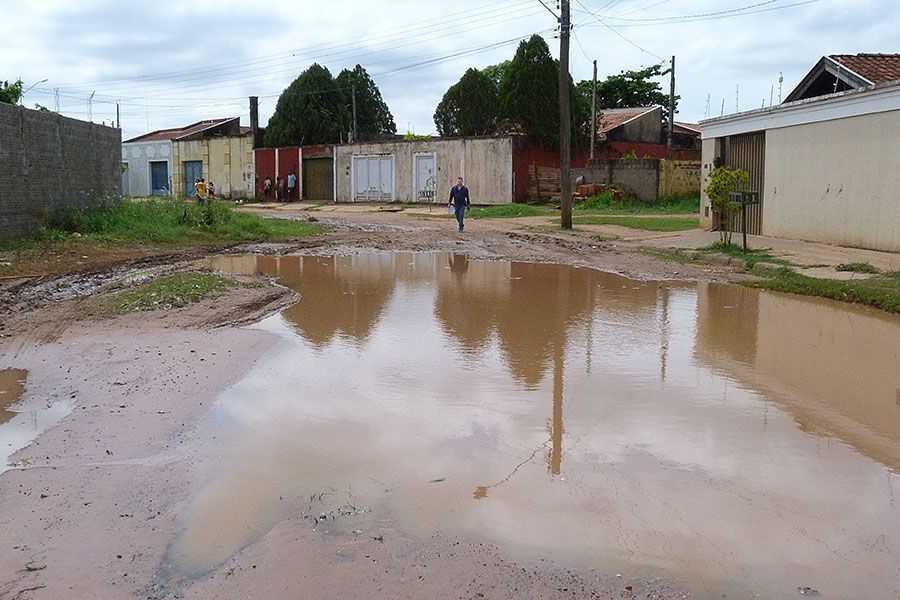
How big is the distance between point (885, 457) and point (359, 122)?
45139 mm

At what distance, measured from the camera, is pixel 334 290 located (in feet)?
44.1

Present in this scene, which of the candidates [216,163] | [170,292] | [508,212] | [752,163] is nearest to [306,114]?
[216,163]

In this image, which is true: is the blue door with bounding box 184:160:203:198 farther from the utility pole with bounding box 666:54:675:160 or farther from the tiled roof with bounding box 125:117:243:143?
the utility pole with bounding box 666:54:675:160

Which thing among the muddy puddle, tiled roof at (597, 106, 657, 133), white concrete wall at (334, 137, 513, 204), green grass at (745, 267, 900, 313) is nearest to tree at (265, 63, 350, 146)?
white concrete wall at (334, 137, 513, 204)

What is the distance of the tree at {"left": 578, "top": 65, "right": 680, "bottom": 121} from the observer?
55094 millimetres

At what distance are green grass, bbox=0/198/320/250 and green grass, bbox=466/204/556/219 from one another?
880 centimetres

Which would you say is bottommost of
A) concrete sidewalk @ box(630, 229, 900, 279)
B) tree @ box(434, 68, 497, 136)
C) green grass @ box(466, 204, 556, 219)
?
concrete sidewalk @ box(630, 229, 900, 279)

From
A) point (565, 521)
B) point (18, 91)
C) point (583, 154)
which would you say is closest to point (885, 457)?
point (565, 521)

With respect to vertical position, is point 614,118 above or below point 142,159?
above

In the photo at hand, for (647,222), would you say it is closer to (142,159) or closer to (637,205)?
(637,205)

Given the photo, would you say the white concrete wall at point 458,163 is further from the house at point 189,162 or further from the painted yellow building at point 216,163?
the house at point 189,162

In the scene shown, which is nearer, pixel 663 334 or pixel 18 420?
pixel 18 420

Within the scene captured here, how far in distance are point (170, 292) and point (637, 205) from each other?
25.4 metres

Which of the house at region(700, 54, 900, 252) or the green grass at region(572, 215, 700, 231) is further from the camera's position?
the green grass at region(572, 215, 700, 231)
